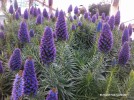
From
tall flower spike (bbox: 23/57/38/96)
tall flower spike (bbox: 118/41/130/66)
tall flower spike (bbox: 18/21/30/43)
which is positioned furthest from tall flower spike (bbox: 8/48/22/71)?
tall flower spike (bbox: 118/41/130/66)

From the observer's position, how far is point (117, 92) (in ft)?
6.75

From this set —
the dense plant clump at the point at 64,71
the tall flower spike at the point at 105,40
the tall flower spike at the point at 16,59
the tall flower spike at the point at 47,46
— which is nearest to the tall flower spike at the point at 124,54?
the dense plant clump at the point at 64,71

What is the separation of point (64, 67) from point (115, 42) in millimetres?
1223

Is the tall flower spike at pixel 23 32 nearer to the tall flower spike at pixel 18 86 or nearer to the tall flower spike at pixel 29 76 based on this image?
the tall flower spike at pixel 29 76

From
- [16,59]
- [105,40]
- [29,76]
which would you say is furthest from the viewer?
[105,40]

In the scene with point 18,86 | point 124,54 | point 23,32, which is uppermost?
point 23,32

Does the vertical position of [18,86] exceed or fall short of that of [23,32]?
it falls short

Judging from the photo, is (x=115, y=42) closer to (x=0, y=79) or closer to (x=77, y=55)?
(x=77, y=55)

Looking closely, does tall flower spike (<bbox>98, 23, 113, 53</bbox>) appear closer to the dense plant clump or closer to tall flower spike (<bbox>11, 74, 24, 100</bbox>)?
the dense plant clump

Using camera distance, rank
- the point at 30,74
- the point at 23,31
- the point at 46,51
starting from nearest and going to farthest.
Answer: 1. the point at 30,74
2. the point at 46,51
3. the point at 23,31

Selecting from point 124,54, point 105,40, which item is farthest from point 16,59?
point 124,54

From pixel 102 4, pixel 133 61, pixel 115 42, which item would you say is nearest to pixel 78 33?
pixel 115 42

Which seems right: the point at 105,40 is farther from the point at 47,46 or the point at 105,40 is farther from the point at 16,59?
the point at 16,59

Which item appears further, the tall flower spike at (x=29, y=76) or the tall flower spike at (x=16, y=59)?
the tall flower spike at (x=16, y=59)
